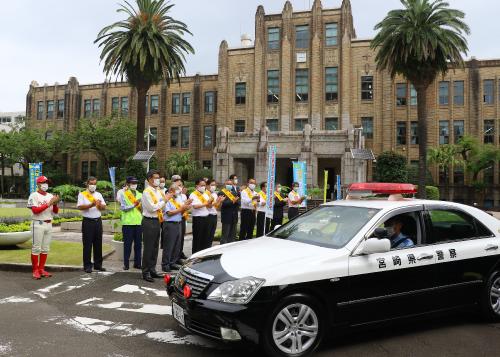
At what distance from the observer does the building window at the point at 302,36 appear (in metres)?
41.4

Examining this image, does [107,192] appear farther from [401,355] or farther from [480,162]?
[401,355]

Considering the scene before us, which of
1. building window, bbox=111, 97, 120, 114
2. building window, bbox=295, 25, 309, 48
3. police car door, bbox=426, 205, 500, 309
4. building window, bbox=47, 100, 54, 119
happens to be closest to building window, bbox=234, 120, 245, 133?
building window, bbox=295, 25, 309, 48

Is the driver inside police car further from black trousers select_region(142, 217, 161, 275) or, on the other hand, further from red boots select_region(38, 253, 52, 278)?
red boots select_region(38, 253, 52, 278)

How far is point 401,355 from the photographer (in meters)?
4.73

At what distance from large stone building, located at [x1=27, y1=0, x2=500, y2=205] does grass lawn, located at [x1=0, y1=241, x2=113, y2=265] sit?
982 inches

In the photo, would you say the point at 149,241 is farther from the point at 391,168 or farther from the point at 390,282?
the point at 391,168

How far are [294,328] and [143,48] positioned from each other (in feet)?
85.0

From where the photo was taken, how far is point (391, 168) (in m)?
34.9

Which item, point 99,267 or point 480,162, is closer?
point 99,267

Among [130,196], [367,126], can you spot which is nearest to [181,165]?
[367,126]

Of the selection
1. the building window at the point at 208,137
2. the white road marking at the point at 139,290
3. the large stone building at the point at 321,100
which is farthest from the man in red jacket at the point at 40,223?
the building window at the point at 208,137

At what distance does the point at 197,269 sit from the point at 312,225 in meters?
1.69

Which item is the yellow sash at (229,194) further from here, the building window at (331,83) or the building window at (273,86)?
the building window at (273,86)

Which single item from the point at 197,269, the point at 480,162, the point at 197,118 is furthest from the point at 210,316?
the point at 197,118
